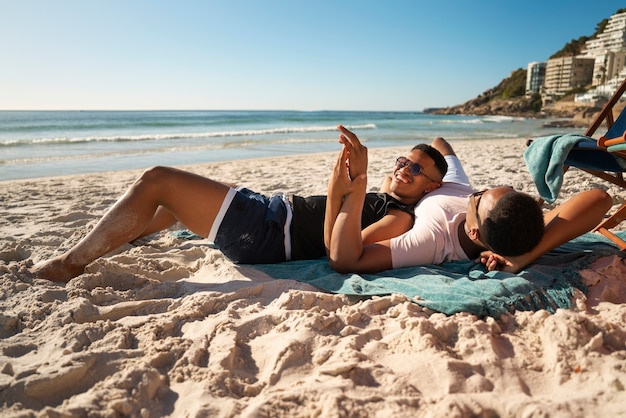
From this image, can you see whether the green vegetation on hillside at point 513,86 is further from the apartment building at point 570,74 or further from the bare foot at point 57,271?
the bare foot at point 57,271

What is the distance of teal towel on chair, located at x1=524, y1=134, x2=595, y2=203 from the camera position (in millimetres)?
2664

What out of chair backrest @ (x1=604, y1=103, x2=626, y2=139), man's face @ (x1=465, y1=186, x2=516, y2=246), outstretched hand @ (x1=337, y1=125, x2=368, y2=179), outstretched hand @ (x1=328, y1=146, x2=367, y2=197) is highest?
chair backrest @ (x1=604, y1=103, x2=626, y2=139)

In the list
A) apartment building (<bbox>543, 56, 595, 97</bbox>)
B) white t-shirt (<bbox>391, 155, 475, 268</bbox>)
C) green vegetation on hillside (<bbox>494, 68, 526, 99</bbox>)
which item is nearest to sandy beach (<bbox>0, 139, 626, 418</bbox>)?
white t-shirt (<bbox>391, 155, 475, 268</bbox>)

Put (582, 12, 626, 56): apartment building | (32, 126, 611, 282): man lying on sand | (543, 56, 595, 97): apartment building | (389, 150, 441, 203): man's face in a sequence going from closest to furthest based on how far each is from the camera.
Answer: (32, 126, 611, 282): man lying on sand
(389, 150, 441, 203): man's face
(543, 56, 595, 97): apartment building
(582, 12, 626, 56): apartment building

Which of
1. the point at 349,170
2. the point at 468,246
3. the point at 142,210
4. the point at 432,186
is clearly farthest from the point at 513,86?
the point at 142,210

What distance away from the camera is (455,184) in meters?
2.93

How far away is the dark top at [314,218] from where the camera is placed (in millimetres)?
2721

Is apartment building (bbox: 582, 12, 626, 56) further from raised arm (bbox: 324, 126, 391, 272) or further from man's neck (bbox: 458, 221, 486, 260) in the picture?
raised arm (bbox: 324, 126, 391, 272)

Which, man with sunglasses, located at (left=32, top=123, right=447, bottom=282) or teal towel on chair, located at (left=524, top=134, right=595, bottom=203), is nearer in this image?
man with sunglasses, located at (left=32, top=123, right=447, bottom=282)

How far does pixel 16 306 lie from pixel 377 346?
1.90m

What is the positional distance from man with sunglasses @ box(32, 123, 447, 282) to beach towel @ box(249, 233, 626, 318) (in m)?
0.20

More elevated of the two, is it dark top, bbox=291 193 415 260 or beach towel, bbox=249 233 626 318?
dark top, bbox=291 193 415 260

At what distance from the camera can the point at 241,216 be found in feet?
8.19

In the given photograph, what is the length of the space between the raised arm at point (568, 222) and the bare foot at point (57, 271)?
2.62 m
